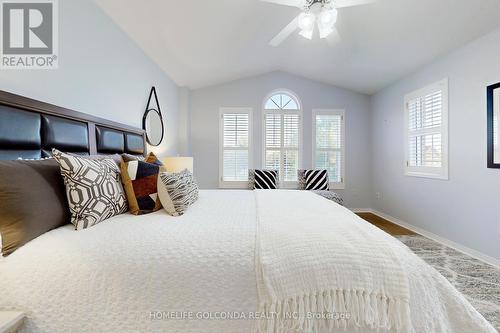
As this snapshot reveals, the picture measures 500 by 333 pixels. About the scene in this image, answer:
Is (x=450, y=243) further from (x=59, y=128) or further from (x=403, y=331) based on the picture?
(x=59, y=128)

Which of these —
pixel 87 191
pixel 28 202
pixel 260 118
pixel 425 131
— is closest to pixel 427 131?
pixel 425 131

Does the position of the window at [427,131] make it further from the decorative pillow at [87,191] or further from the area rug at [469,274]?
the decorative pillow at [87,191]

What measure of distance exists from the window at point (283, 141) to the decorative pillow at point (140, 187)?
3368 millimetres

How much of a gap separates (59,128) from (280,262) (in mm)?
1651

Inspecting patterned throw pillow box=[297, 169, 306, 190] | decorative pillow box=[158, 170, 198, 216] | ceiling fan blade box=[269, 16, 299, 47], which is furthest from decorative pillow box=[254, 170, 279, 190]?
decorative pillow box=[158, 170, 198, 216]

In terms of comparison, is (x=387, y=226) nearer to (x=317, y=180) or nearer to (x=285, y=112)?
(x=317, y=180)

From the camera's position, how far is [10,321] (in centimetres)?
80

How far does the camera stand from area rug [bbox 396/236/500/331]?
67.1 inches

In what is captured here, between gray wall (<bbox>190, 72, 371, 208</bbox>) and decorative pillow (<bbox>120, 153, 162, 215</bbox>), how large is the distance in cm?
318

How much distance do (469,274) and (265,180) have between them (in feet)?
9.57

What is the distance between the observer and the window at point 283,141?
Result: 4746 mm

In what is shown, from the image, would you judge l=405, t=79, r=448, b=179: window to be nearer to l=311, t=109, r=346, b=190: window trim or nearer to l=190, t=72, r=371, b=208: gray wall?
l=190, t=72, r=371, b=208: gray wall

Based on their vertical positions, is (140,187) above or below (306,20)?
below

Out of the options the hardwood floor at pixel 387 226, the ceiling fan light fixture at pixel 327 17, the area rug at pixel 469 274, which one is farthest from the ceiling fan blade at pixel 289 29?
the hardwood floor at pixel 387 226
